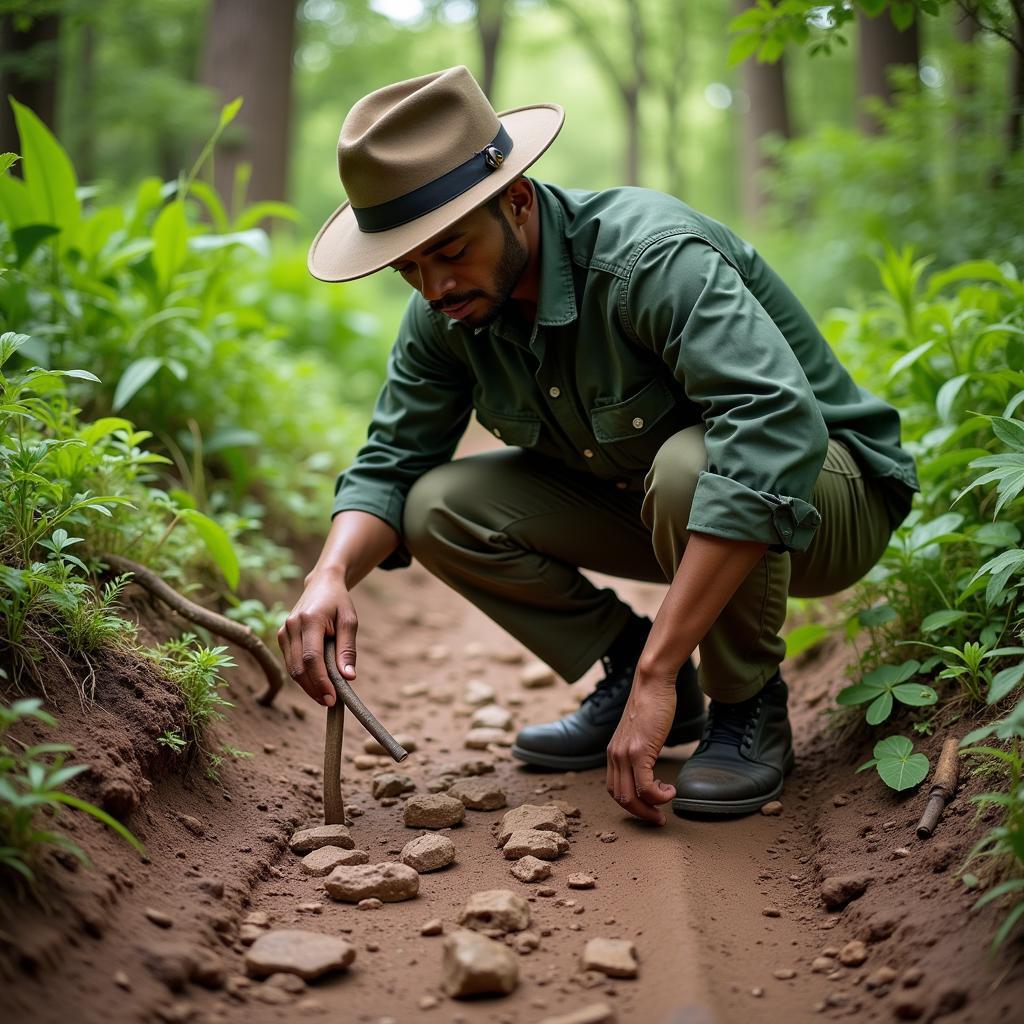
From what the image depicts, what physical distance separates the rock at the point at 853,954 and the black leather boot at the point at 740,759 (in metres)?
0.50

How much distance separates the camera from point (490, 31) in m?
12.4

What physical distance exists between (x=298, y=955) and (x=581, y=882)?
21.3 inches

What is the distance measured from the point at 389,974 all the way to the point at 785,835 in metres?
0.92

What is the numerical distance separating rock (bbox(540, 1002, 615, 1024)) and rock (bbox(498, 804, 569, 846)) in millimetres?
622

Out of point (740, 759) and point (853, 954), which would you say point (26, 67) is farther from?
point (853, 954)

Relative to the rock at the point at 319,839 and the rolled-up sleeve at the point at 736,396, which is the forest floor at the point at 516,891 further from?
the rolled-up sleeve at the point at 736,396

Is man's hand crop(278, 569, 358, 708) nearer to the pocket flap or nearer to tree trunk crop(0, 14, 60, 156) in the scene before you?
the pocket flap

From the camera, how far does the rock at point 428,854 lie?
193 centimetres

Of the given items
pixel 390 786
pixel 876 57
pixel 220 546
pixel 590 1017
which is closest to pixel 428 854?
pixel 390 786

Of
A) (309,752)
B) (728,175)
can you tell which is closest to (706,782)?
(309,752)

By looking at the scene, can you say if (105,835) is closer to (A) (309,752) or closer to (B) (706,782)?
(A) (309,752)

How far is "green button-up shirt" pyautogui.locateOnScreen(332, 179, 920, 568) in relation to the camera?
1868mm

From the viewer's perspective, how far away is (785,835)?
209cm

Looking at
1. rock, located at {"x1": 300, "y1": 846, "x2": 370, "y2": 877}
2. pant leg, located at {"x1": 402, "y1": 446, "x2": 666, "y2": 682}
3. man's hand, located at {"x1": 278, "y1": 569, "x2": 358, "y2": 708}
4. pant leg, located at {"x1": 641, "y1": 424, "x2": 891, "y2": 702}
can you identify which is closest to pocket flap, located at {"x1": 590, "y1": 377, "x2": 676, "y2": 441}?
pant leg, located at {"x1": 641, "y1": 424, "x2": 891, "y2": 702}
